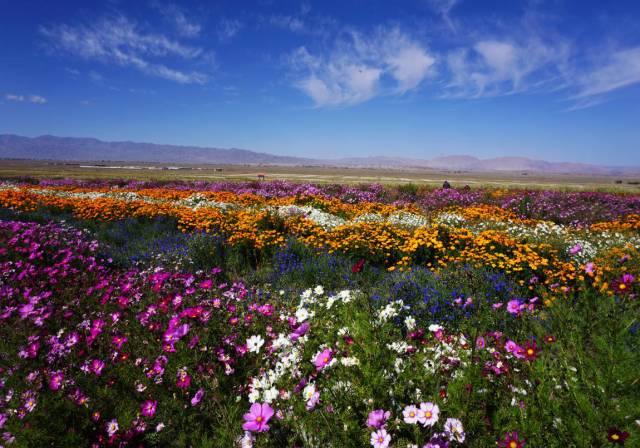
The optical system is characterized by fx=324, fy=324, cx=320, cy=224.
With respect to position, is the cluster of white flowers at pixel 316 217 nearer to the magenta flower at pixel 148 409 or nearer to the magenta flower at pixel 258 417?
the magenta flower at pixel 148 409

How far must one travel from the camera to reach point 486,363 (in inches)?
88.0

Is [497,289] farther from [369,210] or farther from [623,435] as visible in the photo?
[369,210]

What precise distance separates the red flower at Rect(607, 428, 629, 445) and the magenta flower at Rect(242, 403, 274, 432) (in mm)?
1496

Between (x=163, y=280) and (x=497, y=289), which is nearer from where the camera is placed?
(x=163, y=280)

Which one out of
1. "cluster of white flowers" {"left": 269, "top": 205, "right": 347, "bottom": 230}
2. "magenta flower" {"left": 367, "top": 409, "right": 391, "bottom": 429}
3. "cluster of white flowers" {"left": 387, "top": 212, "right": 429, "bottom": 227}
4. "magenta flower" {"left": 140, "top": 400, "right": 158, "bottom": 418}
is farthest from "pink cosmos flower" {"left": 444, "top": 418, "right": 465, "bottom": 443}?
"cluster of white flowers" {"left": 387, "top": 212, "right": 429, "bottom": 227}

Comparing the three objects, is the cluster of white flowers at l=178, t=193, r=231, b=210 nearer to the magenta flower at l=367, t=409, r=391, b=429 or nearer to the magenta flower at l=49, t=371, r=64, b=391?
the magenta flower at l=49, t=371, r=64, b=391

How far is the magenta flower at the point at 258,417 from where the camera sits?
5.28 ft

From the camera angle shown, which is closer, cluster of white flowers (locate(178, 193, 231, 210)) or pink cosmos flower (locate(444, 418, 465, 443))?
pink cosmos flower (locate(444, 418, 465, 443))

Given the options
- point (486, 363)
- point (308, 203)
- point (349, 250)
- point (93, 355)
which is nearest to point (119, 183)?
point (308, 203)

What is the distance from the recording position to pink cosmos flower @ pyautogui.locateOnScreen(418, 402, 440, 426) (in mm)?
1597

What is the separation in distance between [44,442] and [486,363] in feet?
9.53

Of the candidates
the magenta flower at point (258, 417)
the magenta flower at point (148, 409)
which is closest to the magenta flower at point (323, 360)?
the magenta flower at point (258, 417)

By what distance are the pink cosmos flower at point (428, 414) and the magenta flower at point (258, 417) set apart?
2.50 ft

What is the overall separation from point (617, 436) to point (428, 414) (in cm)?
76
